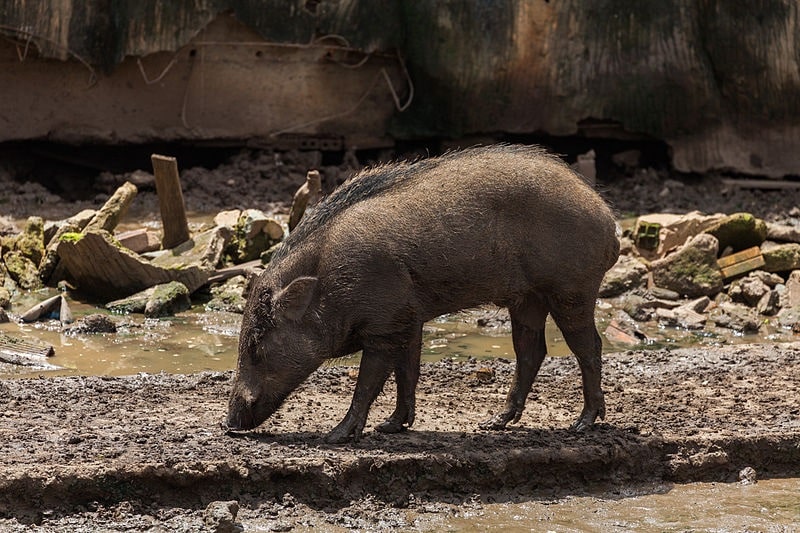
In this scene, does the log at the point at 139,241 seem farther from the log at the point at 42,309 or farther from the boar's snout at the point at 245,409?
the boar's snout at the point at 245,409

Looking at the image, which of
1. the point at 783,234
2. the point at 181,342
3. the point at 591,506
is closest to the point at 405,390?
the point at 591,506

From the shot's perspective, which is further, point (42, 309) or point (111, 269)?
point (111, 269)

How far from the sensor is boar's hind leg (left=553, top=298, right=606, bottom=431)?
7.41 meters

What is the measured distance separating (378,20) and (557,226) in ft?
31.7

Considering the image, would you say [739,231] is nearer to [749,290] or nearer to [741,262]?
[741,262]

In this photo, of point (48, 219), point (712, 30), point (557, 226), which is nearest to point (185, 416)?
point (557, 226)

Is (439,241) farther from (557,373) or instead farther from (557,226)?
(557,373)

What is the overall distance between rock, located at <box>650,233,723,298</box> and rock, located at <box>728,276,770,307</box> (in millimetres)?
226

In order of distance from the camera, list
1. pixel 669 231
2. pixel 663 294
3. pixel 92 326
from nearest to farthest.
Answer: pixel 92 326
pixel 663 294
pixel 669 231

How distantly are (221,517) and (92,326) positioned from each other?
16.7ft

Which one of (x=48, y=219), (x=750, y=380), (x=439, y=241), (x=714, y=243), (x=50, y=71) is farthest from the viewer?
(x=50, y=71)

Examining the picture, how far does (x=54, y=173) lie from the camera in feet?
56.0

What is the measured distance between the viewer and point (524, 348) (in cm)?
774

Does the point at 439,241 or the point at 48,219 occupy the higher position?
the point at 439,241
